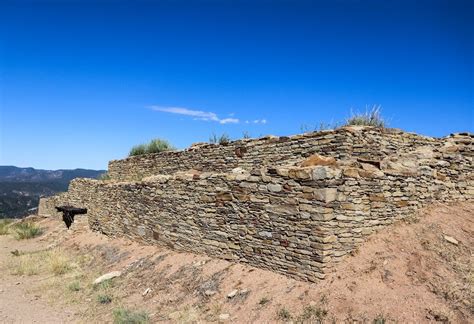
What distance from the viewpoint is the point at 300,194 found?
22.8 ft

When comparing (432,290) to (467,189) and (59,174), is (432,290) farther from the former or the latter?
(59,174)

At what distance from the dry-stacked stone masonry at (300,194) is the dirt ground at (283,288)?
342 mm

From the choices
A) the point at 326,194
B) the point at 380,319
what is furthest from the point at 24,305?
the point at 380,319

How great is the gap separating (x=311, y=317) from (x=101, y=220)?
36.5 ft

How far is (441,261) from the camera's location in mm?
6430

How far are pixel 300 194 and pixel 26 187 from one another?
104m

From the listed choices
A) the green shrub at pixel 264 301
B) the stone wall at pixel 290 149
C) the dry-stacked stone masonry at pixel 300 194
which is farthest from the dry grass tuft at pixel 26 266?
the green shrub at pixel 264 301

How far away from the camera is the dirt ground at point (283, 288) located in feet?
18.8

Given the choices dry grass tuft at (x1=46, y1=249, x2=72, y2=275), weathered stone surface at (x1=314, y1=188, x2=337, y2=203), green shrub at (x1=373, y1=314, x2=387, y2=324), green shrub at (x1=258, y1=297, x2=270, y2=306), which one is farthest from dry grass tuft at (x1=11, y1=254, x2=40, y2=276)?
green shrub at (x1=373, y1=314, x2=387, y2=324)

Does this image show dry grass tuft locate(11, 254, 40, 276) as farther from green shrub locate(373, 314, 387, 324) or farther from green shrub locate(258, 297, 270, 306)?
green shrub locate(373, 314, 387, 324)

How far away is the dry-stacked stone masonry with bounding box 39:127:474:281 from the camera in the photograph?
6.71m

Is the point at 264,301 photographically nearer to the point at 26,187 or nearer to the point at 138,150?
the point at 138,150

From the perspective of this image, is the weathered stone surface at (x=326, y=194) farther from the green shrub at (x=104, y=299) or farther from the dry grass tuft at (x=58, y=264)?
the dry grass tuft at (x=58, y=264)

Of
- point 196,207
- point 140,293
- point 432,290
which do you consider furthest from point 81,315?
point 432,290
